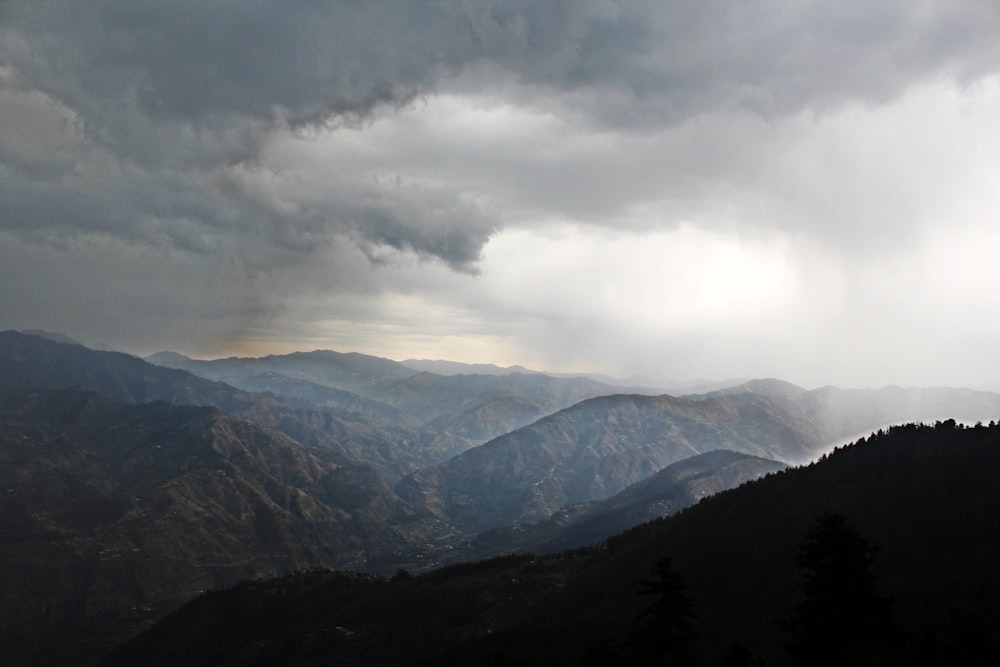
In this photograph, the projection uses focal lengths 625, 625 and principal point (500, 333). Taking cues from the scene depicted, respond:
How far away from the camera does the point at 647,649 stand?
48.4m

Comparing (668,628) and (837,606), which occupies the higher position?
(837,606)

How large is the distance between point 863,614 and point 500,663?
32.2 meters

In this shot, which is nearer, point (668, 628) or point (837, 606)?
point (668, 628)

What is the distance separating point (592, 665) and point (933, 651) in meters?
30.2

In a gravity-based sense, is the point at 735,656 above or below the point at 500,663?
above

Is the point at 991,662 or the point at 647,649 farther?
the point at 991,662

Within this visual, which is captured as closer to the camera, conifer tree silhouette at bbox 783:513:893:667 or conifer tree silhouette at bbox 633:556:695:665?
conifer tree silhouette at bbox 633:556:695:665

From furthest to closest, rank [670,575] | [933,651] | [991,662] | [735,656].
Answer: [991,662], [933,651], [670,575], [735,656]

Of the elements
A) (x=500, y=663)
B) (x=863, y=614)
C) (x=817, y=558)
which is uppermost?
(x=817, y=558)

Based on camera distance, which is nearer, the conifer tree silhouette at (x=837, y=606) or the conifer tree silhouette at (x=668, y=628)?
the conifer tree silhouette at (x=668, y=628)

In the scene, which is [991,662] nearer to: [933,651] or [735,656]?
Result: [933,651]

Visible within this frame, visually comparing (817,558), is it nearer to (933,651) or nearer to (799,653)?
(799,653)

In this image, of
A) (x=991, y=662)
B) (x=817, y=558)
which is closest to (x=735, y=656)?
(x=817, y=558)

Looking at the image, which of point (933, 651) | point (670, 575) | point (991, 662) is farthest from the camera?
point (991, 662)
